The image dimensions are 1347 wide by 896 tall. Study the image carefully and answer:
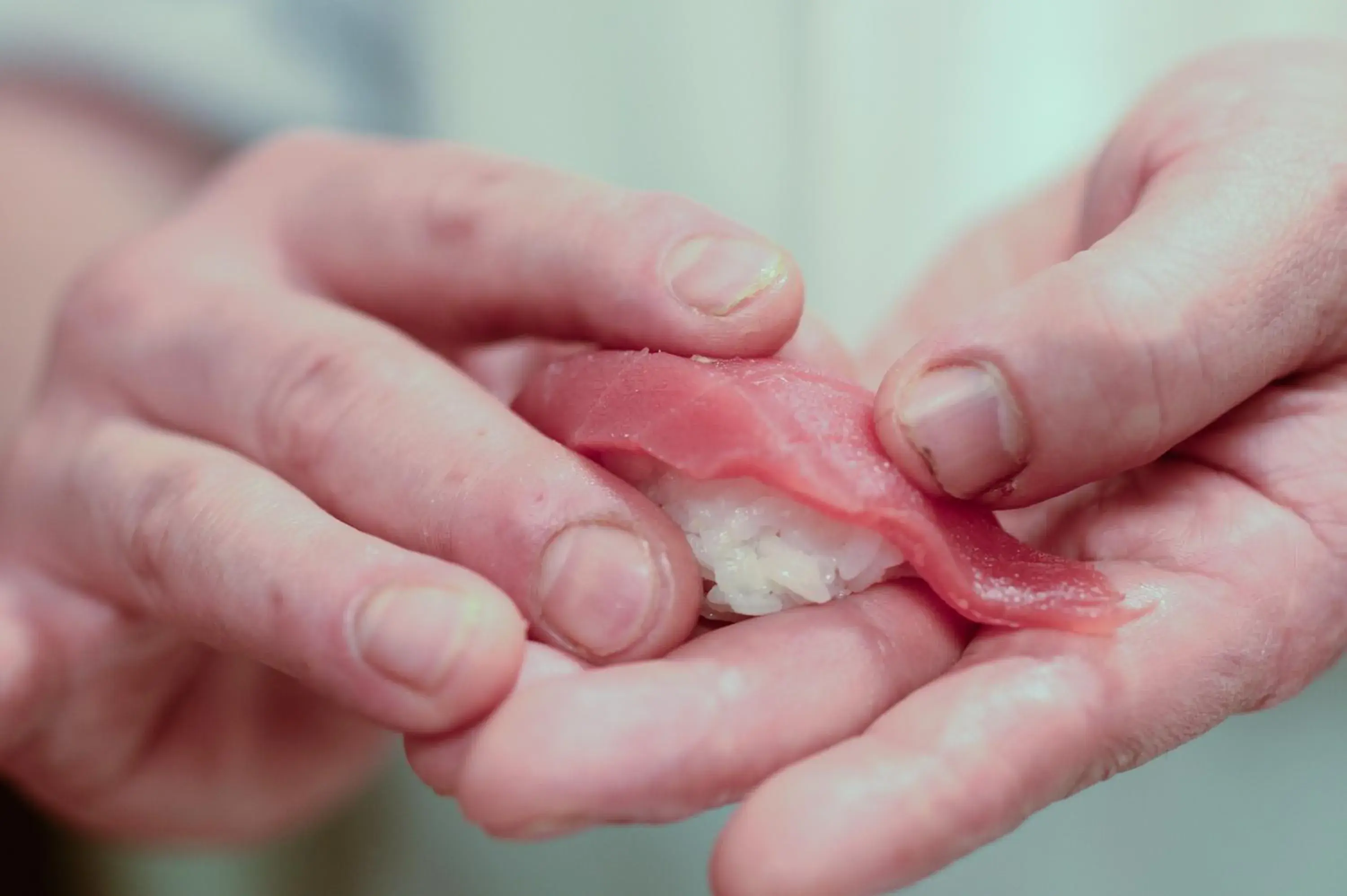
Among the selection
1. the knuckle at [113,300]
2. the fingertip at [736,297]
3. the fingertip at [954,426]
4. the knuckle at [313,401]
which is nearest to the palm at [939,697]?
the fingertip at [954,426]

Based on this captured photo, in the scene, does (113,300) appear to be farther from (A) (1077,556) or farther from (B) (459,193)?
(A) (1077,556)

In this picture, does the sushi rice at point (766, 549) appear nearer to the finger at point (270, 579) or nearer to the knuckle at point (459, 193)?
the finger at point (270, 579)

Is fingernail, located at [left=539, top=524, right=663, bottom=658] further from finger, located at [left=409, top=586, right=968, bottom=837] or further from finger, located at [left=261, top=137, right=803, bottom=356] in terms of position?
finger, located at [left=261, top=137, right=803, bottom=356]

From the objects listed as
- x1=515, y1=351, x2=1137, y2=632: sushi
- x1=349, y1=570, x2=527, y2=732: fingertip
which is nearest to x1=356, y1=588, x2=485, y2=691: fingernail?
x1=349, y1=570, x2=527, y2=732: fingertip

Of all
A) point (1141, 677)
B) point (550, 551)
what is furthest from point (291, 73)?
point (1141, 677)

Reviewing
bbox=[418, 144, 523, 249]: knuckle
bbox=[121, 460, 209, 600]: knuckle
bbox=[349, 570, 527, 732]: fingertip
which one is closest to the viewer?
bbox=[349, 570, 527, 732]: fingertip

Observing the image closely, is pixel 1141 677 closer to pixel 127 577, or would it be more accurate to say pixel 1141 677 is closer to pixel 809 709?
pixel 809 709
